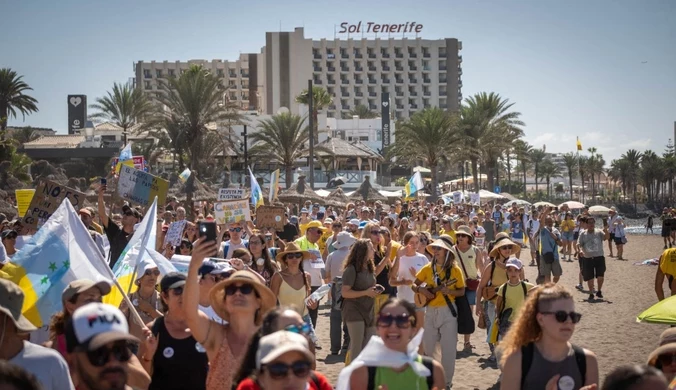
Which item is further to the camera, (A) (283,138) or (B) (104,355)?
(A) (283,138)

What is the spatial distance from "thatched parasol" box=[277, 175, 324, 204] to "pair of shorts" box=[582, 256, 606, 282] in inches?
724

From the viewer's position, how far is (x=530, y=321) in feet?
15.3

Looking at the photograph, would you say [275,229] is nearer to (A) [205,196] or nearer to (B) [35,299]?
(B) [35,299]

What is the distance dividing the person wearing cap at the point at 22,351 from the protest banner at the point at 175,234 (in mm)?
8484

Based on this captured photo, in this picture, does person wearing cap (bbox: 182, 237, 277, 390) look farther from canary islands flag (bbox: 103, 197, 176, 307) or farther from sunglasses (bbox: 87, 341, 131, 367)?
canary islands flag (bbox: 103, 197, 176, 307)

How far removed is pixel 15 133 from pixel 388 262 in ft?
252

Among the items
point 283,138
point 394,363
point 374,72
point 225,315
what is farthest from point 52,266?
point 374,72

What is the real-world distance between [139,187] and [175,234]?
1.21 m

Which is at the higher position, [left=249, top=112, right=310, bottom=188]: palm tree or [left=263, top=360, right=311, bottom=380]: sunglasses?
[left=249, top=112, right=310, bottom=188]: palm tree

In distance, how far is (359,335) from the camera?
9.24 metres

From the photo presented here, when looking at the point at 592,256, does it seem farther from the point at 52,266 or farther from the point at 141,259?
the point at 52,266

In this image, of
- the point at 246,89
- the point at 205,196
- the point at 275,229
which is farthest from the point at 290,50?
the point at 275,229

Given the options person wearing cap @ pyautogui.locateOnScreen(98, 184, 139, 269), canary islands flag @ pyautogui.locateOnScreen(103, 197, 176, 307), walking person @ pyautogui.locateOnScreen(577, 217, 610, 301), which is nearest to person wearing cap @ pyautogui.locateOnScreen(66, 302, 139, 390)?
canary islands flag @ pyautogui.locateOnScreen(103, 197, 176, 307)

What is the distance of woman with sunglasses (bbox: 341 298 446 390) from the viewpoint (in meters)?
4.45
